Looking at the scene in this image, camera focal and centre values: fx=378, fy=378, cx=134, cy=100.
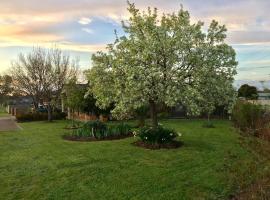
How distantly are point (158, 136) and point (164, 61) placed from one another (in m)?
2.92

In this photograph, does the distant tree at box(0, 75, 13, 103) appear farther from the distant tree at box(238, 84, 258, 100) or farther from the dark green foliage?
the distant tree at box(238, 84, 258, 100)

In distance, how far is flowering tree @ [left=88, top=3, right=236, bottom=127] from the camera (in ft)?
46.2

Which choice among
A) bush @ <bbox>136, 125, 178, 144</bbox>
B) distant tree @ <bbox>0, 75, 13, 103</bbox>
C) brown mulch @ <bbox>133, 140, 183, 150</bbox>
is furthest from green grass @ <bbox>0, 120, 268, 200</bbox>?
distant tree @ <bbox>0, 75, 13, 103</bbox>

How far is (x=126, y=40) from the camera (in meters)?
15.2

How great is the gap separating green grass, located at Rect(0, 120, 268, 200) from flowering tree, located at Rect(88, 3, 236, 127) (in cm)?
204

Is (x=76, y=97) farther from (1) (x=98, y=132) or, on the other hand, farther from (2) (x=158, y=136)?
(2) (x=158, y=136)

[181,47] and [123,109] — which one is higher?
[181,47]

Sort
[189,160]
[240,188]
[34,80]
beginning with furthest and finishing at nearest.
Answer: [34,80]
[189,160]
[240,188]

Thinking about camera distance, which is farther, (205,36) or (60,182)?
(205,36)

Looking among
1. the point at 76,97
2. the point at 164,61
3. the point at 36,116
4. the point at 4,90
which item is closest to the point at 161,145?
the point at 164,61

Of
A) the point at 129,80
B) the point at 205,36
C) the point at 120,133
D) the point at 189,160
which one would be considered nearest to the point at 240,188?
the point at 189,160

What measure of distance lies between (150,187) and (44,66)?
28.1 meters

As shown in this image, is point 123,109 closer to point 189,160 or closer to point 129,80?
point 129,80

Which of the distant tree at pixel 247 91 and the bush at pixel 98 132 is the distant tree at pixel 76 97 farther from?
the distant tree at pixel 247 91
